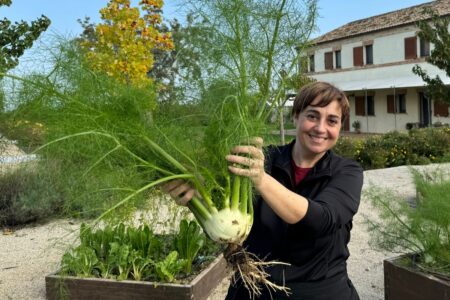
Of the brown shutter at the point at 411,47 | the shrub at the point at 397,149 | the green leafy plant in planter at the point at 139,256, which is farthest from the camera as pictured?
the brown shutter at the point at 411,47

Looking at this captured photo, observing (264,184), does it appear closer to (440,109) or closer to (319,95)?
(319,95)

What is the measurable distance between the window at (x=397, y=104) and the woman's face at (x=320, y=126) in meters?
27.1

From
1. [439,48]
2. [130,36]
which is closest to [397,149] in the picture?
[439,48]

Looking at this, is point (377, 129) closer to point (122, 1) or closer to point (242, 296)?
point (122, 1)

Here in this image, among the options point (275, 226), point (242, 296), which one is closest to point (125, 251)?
point (242, 296)

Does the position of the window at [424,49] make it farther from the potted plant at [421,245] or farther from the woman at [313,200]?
the woman at [313,200]

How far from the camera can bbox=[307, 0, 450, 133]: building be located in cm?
2627

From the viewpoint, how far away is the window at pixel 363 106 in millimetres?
30141

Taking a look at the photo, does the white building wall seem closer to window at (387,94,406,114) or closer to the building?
the building

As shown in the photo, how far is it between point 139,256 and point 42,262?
242 centimetres

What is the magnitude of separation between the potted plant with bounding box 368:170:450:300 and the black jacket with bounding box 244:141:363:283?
1.48 meters

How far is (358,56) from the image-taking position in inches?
1208

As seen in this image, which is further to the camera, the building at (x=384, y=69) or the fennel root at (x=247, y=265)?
the building at (x=384, y=69)

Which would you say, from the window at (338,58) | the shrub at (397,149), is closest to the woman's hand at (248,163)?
the shrub at (397,149)
